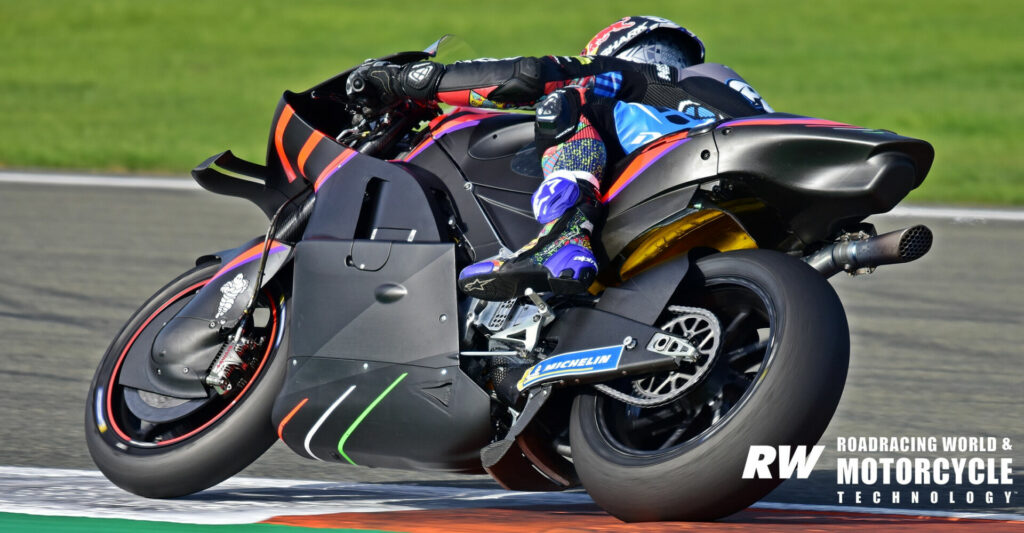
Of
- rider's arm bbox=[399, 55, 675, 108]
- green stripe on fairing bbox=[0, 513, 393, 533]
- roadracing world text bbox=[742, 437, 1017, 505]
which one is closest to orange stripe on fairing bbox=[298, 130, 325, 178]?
rider's arm bbox=[399, 55, 675, 108]

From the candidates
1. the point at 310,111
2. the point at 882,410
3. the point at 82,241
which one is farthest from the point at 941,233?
the point at 310,111

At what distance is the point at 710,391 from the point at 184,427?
1751mm

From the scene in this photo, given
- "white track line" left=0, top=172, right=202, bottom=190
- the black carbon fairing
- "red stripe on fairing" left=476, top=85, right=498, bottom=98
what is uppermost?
"white track line" left=0, top=172, right=202, bottom=190

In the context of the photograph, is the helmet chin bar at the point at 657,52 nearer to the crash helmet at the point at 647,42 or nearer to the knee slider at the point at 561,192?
the crash helmet at the point at 647,42

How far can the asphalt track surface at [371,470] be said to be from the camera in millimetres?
5078

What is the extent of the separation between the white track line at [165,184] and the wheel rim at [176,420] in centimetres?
701

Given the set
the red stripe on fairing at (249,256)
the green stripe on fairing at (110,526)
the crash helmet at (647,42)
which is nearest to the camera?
the green stripe on fairing at (110,526)

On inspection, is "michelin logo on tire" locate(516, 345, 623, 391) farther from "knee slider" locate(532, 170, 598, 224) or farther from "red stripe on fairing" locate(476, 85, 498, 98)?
"red stripe on fairing" locate(476, 85, 498, 98)

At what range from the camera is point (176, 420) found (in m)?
4.62

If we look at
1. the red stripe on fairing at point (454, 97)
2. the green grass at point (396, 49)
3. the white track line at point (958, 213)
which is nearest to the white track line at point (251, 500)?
the red stripe on fairing at point (454, 97)

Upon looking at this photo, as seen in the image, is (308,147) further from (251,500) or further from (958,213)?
(958,213)

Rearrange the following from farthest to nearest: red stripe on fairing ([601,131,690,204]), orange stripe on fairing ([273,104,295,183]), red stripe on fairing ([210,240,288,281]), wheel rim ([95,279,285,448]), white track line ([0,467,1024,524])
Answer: orange stripe on fairing ([273,104,295,183]) → red stripe on fairing ([210,240,288,281]) → wheel rim ([95,279,285,448]) → white track line ([0,467,1024,524]) → red stripe on fairing ([601,131,690,204])

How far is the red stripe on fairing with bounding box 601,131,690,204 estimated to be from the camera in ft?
13.0

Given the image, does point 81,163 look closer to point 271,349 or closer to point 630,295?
point 271,349
